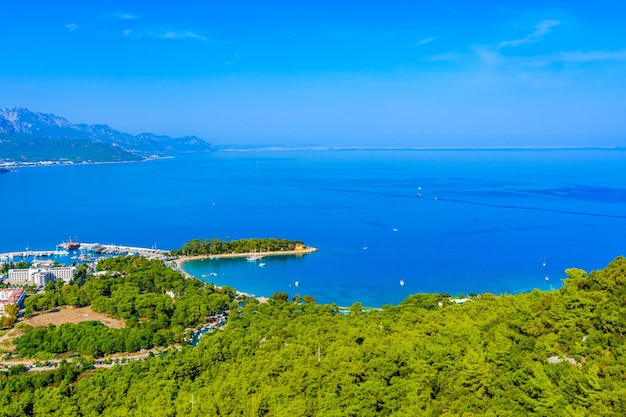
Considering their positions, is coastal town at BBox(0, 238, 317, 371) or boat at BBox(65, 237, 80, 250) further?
boat at BBox(65, 237, 80, 250)

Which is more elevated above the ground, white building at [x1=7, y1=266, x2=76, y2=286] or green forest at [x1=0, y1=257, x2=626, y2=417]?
green forest at [x1=0, y1=257, x2=626, y2=417]

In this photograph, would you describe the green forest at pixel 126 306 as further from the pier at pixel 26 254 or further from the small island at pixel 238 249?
the pier at pixel 26 254

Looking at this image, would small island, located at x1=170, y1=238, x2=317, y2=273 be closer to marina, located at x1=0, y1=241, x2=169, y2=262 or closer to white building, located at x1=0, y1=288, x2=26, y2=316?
marina, located at x1=0, y1=241, x2=169, y2=262

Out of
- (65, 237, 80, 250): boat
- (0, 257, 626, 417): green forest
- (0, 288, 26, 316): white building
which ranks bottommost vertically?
(65, 237, 80, 250): boat

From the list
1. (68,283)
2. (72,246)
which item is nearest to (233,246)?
(68,283)

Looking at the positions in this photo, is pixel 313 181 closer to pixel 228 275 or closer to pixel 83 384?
pixel 228 275

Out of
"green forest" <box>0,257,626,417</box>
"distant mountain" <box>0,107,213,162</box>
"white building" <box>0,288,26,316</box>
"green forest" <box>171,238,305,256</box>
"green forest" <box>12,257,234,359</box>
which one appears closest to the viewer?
"green forest" <box>0,257,626,417</box>

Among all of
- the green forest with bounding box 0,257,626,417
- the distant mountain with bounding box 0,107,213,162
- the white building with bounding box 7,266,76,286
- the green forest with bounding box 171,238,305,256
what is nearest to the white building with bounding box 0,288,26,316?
the white building with bounding box 7,266,76,286
